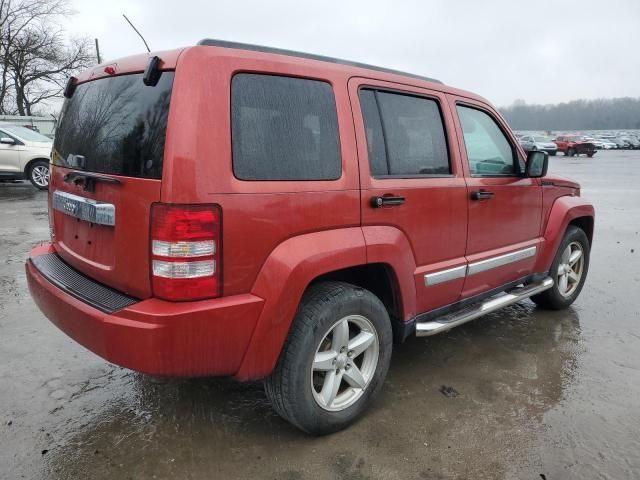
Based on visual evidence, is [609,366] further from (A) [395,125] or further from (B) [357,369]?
(A) [395,125]

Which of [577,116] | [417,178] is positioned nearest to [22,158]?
[417,178]

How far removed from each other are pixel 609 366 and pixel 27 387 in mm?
3877

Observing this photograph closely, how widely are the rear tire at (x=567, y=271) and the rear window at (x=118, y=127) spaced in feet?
11.7

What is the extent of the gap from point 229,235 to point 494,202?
2.13 meters

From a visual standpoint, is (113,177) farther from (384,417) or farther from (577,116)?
(577,116)

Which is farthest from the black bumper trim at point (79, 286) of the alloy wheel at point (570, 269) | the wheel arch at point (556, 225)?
the alloy wheel at point (570, 269)

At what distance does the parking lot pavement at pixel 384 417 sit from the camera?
2406 mm

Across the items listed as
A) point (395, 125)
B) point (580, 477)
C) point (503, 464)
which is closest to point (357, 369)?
point (503, 464)

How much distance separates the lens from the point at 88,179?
2428mm

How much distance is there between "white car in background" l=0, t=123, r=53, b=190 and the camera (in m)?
11.9

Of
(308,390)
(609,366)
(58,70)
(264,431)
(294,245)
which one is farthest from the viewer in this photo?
(58,70)

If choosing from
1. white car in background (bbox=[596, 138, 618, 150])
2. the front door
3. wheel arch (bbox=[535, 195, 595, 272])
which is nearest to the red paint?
the front door

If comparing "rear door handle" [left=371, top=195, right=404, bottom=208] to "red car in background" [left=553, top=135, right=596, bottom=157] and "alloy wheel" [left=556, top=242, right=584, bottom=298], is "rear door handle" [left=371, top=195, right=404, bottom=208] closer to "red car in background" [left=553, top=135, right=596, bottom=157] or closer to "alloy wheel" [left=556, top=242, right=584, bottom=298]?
"alloy wheel" [left=556, top=242, right=584, bottom=298]

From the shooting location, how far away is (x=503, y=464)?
2436mm
